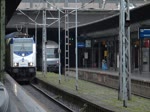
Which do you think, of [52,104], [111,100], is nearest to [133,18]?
[52,104]

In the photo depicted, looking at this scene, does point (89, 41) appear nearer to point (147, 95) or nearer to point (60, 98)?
point (60, 98)

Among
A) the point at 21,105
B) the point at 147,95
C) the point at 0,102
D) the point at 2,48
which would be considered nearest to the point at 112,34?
the point at 147,95

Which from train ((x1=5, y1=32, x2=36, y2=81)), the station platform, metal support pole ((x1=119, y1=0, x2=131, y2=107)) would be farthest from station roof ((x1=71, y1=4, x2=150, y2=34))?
the station platform

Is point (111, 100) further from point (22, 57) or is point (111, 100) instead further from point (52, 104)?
point (22, 57)

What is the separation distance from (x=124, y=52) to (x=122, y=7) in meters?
2.00

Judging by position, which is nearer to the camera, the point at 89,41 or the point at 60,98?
the point at 60,98

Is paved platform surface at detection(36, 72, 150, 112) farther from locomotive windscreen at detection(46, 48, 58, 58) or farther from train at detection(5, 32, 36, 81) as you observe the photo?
locomotive windscreen at detection(46, 48, 58, 58)

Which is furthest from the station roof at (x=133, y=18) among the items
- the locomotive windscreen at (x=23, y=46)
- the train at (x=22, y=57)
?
the train at (x=22, y=57)

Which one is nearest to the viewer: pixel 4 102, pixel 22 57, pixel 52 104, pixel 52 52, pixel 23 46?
pixel 4 102

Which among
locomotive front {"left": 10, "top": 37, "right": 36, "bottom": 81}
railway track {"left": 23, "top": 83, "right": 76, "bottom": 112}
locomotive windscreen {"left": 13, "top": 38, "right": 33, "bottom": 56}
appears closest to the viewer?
railway track {"left": 23, "top": 83, "right": 76, "bottom": 112}

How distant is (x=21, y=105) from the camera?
7.45m

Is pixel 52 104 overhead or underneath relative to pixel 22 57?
underneath

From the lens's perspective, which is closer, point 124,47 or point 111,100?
point 124,47

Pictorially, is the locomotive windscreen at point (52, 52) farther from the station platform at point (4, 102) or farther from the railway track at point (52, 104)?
the station platform at point (4, 102)
